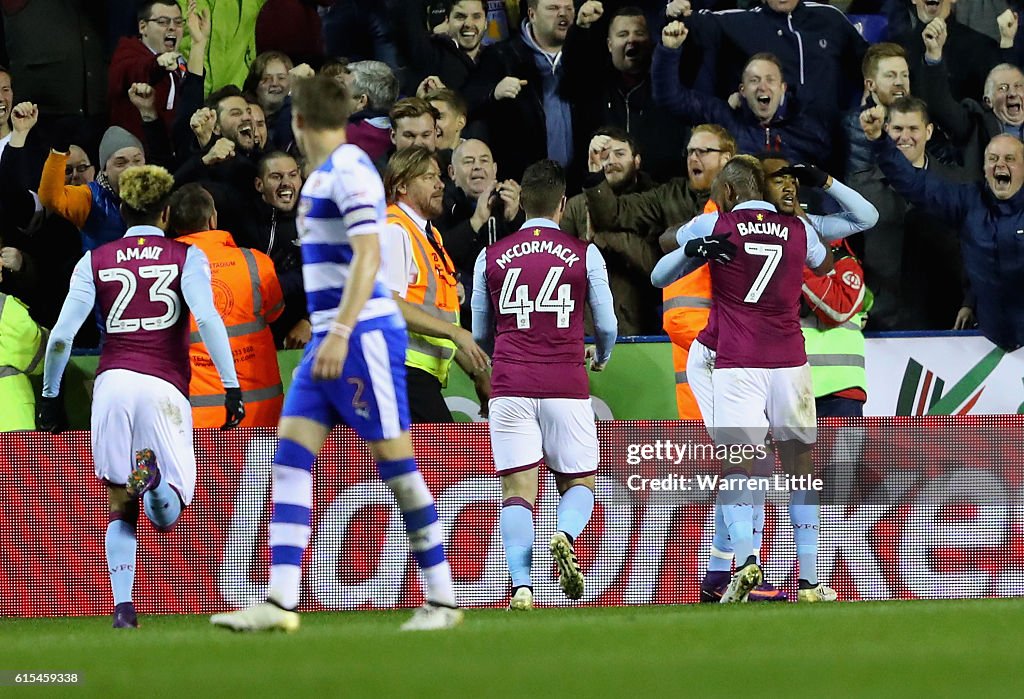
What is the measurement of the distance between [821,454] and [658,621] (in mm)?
2111

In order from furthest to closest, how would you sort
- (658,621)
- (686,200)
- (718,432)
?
(686,200), (718,432), (658,621)

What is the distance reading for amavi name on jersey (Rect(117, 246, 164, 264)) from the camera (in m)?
6.85

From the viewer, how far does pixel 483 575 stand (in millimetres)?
7738

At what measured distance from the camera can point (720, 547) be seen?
746 centimetres

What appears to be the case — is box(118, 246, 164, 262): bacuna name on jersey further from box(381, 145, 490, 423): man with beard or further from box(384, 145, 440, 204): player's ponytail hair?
box(384, 145, 440, 204): player's ponytail hair

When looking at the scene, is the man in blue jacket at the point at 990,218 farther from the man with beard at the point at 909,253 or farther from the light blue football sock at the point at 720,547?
the light blue football sock at the point at 720,547

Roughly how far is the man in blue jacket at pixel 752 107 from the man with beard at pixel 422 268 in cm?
230

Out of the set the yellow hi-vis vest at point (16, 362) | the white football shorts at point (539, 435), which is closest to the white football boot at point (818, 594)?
the white football shorts at point (539, 435)

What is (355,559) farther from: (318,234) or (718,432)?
(318,234)

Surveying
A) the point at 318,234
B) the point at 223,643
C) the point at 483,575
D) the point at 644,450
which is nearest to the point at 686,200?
the point at 644,450

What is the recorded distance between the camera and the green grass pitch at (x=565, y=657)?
415cm

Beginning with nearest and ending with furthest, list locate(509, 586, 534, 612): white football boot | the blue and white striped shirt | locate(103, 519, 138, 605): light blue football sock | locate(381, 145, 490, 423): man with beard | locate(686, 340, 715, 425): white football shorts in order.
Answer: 1. the blue and white striped shirt
2. locate(103, 519, 138, 605): light blue football sock
3. locate(509, 586, 534, 612): white football boot
4. locate(381, 145, 490, 423): man with beard
5. locate(686, 340, 715, 425): white football shorts

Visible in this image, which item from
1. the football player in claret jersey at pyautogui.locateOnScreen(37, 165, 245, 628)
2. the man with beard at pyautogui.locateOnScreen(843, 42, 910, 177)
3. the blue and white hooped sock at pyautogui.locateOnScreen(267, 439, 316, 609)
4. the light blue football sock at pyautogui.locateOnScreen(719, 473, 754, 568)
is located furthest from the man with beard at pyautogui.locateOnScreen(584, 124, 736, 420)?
the blue and white hooped sock at pyautogui.locateOnScreen(267, 439, 316, 609)

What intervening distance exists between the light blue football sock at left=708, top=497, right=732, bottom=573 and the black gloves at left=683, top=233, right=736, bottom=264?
3.75 ft
